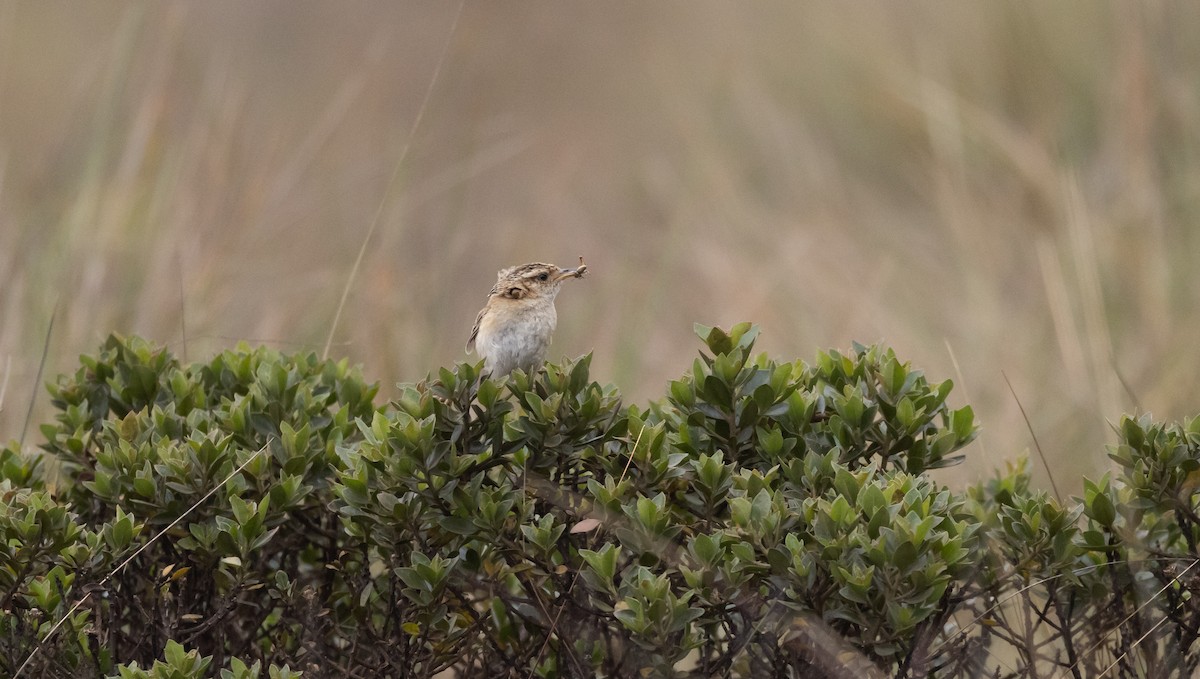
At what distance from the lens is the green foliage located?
9.20 feet

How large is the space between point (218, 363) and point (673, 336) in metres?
5.03

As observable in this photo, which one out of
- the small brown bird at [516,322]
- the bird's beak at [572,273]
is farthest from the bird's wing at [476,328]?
the bird's beak at [572,273]

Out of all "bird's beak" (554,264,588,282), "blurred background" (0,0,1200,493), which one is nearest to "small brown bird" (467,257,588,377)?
"bird's beak" (554,264,588,282)

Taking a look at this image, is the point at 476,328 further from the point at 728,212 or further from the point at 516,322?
the point at 728,212

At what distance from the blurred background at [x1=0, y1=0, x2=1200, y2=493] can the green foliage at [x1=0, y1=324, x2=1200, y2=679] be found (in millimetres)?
774

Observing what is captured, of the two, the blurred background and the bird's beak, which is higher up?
the blurred background

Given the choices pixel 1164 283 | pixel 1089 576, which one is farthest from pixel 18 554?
pixel 1164 283

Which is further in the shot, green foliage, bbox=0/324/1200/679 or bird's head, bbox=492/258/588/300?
bird's head, bbox=492/258/588/300

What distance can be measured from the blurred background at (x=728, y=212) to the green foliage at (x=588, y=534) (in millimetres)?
774

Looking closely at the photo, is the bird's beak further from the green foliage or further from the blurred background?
the blurred background

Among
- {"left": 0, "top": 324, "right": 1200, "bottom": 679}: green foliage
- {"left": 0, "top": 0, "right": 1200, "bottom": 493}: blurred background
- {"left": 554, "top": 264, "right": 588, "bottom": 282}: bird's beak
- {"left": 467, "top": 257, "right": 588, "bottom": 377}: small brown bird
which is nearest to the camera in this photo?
{"left": 0, "top": 324, "right": 1200, "bottom": 679}: green foliage

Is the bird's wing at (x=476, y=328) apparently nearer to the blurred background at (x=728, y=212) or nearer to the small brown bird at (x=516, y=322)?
the small brown bird at (x=516, y=322)

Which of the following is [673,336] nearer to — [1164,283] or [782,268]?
[782,268]

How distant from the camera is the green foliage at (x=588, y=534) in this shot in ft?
9.20
